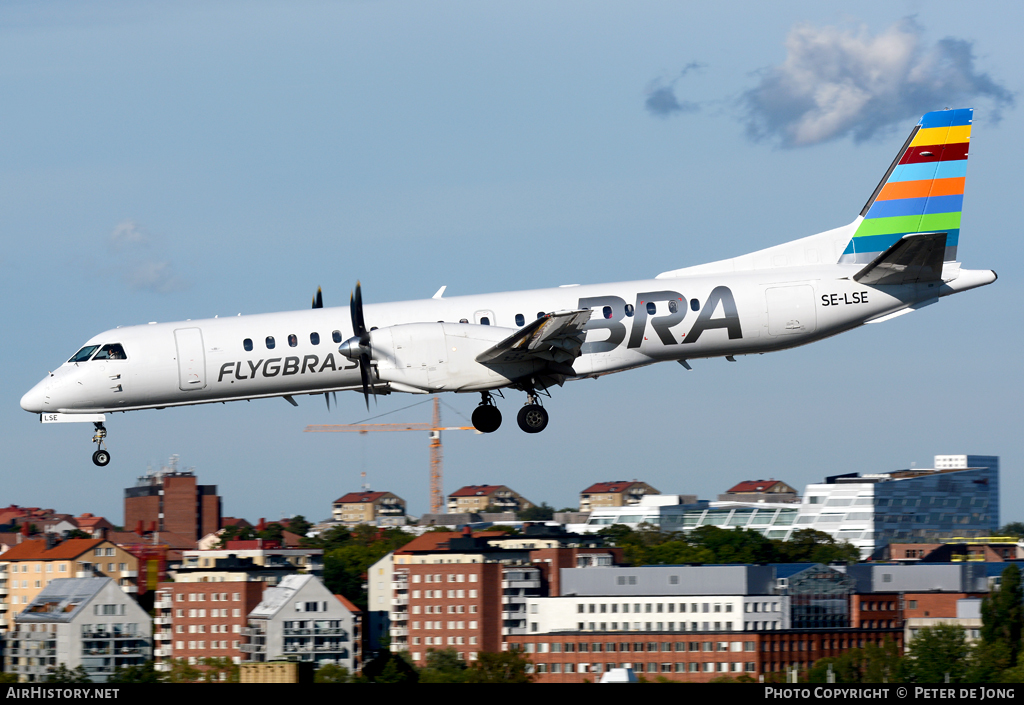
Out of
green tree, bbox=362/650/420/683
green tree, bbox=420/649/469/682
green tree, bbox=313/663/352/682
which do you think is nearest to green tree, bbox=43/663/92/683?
green tree, bbox=313/663/352/682

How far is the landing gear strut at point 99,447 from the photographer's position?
27281mm

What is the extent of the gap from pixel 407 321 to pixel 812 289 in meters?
9.12

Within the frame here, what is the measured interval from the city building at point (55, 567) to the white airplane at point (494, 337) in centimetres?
6218

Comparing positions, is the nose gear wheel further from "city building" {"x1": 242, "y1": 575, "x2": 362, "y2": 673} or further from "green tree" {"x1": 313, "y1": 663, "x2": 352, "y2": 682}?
"city building" {"x1": 242, "y1": 575, "x2": 362, "y2": 673}

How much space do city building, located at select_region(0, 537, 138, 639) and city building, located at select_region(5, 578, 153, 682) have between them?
18.4m

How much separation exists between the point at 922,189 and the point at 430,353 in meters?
12.6

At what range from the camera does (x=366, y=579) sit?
310ft

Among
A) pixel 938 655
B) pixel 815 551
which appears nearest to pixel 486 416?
pixel 938 655

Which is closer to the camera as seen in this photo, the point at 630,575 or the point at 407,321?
the point at 407,321

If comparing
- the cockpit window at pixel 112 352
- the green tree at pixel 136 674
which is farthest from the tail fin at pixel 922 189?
the green tree at pixel 136 674

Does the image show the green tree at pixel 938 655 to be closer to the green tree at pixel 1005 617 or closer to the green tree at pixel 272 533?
the green tree at pixel 1005 617

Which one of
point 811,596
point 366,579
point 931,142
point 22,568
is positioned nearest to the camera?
point 931,142
